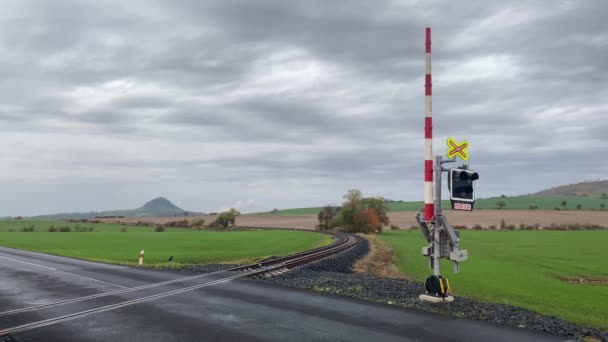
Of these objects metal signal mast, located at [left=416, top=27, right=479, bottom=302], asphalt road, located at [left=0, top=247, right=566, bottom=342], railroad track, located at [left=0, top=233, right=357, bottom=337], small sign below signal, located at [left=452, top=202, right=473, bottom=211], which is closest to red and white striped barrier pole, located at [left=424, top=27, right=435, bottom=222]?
metal signal mast, located at [left=416, top=27, right=479, bottom=302]

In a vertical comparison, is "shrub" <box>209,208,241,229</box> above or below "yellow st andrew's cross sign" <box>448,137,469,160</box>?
below

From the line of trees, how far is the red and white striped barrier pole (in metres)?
82.5

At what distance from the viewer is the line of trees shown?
98.2 m

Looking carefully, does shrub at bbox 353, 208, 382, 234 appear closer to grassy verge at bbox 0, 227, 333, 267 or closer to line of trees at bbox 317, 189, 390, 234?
line of trees at bbox 317, 189, 390, 234

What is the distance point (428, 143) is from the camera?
52.3 ft

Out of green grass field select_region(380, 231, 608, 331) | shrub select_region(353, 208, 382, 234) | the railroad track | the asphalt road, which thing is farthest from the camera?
shrub select_region(353, 208, 382, 234)

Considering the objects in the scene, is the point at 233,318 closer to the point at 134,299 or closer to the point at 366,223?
the point at 134,299

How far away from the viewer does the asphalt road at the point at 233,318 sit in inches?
437

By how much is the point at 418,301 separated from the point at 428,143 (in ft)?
18.9

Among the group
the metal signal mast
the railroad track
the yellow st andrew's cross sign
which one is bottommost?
the railroad track

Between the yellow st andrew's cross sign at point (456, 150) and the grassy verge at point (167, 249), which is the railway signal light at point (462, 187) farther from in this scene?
the grassy verge at point (167, 249)

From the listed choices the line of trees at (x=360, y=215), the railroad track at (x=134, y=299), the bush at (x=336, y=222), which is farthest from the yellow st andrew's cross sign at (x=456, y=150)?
the bush at (x=336, y=222)

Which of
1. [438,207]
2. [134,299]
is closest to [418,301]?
[438,207]

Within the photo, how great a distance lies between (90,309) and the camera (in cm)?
1415
